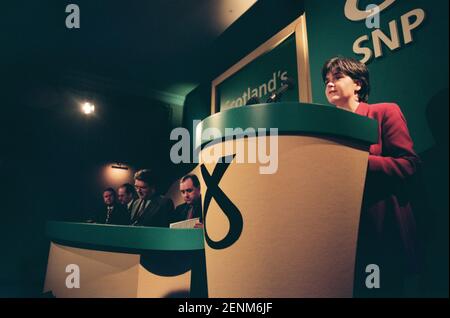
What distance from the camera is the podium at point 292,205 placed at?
698mm

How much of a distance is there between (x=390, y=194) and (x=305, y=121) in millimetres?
495

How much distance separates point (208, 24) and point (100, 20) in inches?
49.9

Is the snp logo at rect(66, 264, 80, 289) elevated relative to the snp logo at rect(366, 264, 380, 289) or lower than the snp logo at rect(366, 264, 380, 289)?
lower

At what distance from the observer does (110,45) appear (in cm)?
375

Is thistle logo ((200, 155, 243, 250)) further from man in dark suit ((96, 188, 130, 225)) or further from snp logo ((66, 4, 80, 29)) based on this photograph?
snp logo ((66, 4, 80, 29))

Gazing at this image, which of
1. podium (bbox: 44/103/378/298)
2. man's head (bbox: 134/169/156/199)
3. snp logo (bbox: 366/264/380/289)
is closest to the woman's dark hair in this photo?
podium (bbox: 44/103/378/298)

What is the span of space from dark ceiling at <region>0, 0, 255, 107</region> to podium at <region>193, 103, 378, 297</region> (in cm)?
253

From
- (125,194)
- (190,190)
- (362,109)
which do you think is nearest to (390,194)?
(362,109)

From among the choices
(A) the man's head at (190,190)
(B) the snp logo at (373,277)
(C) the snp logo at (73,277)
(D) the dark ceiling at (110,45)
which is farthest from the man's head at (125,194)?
(B) the snp logo at (373,277)

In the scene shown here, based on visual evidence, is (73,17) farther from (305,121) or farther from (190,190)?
(305,121)

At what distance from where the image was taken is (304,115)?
0.75 m

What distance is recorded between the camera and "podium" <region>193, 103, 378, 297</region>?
698mm
